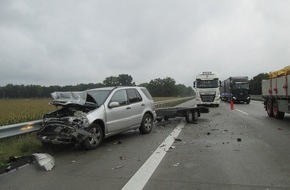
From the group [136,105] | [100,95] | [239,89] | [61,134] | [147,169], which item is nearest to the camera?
[147,169]

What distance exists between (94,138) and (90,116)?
24.4 inches

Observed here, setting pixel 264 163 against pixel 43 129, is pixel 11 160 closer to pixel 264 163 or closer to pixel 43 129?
pixel 43 129

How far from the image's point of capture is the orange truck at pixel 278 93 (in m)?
16.7

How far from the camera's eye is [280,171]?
22.7 ft

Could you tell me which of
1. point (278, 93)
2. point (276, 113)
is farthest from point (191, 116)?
point (276, 113)

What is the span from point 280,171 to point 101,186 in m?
3.37

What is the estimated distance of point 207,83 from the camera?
117 ft

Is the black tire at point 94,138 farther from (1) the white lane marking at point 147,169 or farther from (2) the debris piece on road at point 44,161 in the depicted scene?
(1) the white lane marking at point 147,169

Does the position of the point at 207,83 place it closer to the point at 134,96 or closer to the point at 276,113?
the point at 276,113

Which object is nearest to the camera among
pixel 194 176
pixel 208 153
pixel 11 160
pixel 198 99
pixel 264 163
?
pixel 194 176

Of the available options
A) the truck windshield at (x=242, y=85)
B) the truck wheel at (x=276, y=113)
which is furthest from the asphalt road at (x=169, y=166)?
the truck windshield at (x=242, y=85)

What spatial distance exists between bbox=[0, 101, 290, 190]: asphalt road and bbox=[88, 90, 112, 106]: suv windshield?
1277 mm

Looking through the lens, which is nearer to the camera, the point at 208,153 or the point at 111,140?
the point at 208,153

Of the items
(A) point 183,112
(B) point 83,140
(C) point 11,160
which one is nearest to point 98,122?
(B) point 83,140
